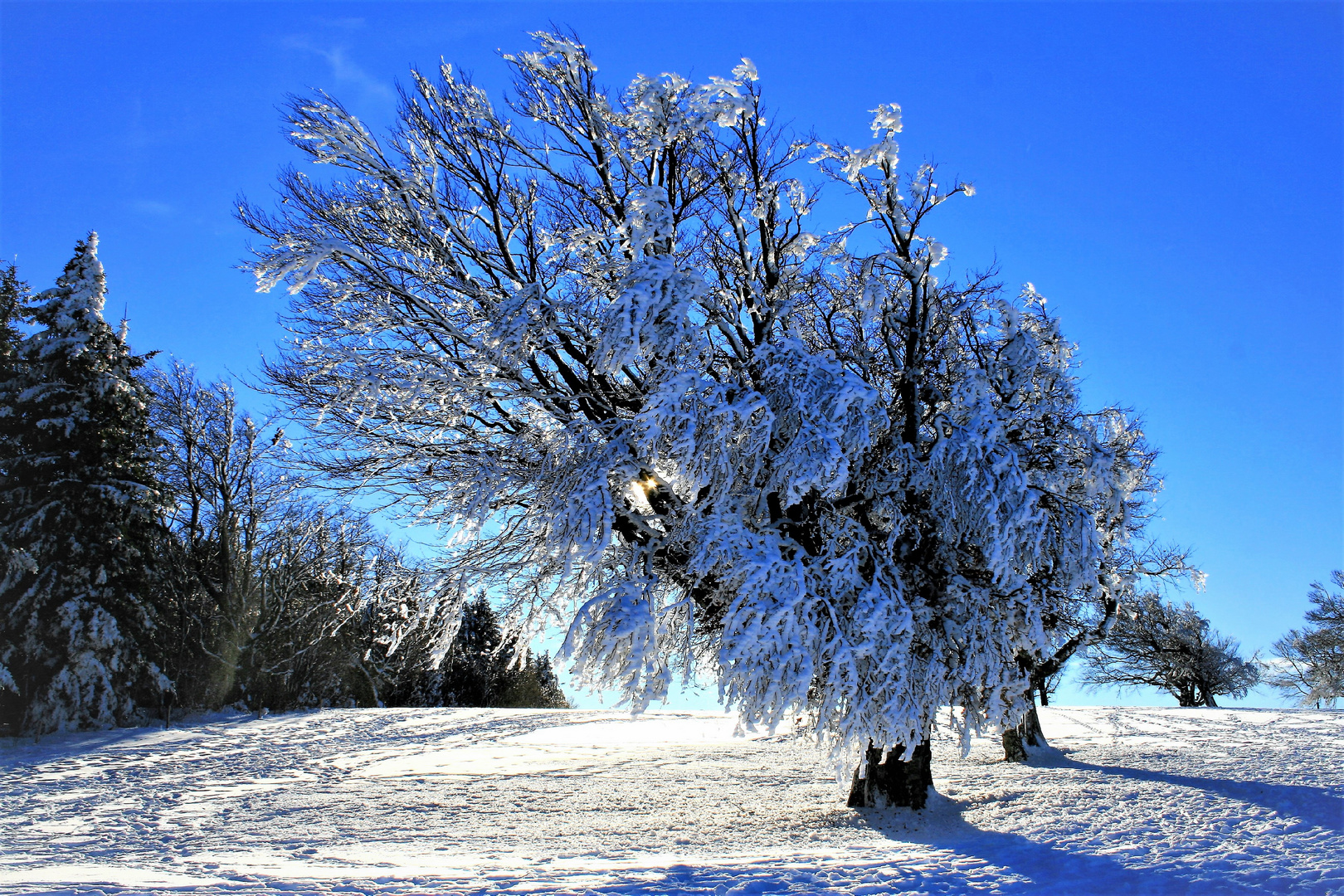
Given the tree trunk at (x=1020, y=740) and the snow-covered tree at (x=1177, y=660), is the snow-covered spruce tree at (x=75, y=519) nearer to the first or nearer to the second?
the tree trunk at (x=1020, y=740)

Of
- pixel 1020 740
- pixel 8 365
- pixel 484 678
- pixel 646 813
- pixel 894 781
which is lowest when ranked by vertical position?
pixel 646 813

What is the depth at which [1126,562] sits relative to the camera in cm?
1323

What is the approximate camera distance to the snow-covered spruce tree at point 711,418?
767cm

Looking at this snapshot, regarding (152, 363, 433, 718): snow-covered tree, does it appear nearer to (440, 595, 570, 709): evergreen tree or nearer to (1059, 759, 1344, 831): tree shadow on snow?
(440, 595, 570, 709): evergreen tree

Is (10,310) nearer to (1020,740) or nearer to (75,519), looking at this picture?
(75,519)

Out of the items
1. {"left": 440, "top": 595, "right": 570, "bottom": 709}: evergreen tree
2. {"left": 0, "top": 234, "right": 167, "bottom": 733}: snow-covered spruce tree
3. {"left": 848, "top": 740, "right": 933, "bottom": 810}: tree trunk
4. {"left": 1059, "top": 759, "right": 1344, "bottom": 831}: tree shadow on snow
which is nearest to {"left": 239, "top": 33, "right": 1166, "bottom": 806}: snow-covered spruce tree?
{"left": 848, "top": 740, "right": 933, "bottom": 810}: tree trunk

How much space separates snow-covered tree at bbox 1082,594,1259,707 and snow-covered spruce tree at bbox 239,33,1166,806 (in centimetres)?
1675

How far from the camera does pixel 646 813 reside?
33.4 feet

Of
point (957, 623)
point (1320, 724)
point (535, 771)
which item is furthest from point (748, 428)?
point (1320, 724)

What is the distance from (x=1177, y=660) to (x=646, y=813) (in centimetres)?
2413

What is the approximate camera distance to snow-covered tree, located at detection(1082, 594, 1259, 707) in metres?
25.0

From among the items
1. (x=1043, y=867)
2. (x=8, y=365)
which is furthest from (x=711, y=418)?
(x=8, y=365)

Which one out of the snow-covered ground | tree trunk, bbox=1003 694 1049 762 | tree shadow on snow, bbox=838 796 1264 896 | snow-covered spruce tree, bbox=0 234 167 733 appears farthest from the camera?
snow-covered spruce tree, bbox=0 234 167 733

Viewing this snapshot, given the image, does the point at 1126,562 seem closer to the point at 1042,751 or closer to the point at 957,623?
the point at 1042,751
